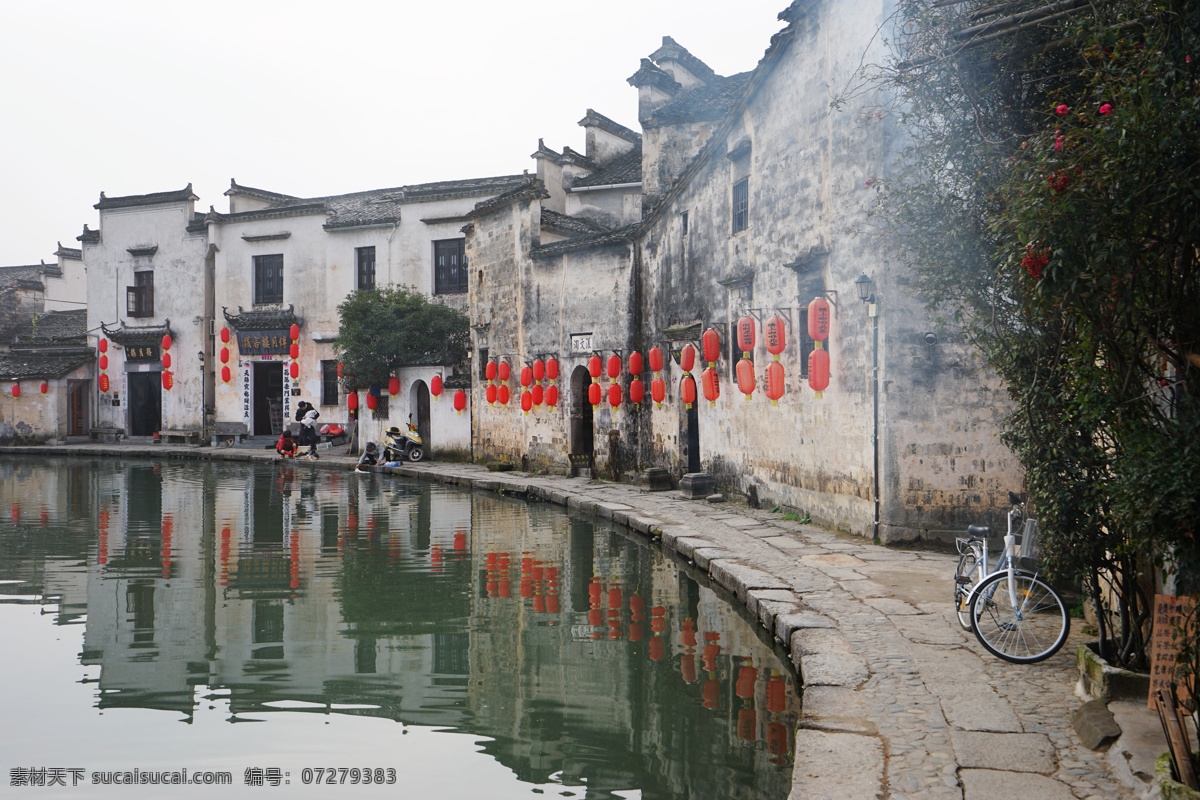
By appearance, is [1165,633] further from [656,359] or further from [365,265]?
[365,265]

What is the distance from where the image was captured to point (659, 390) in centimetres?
1644

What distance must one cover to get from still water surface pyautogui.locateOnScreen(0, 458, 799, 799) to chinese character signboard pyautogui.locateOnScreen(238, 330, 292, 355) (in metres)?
18.0

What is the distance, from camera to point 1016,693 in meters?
5.04

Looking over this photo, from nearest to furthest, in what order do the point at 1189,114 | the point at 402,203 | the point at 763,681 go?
the point at 1189,114 < the point at 763,681 < the point at 402,203

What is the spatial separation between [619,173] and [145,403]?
19812 millimetres

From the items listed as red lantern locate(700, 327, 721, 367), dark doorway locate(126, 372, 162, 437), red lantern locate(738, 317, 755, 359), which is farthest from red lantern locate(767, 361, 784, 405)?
dark doorway locate(126, 372, 162, 437)

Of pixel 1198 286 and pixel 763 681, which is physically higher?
pixel 1198 286

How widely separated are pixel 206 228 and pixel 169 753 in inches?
1156

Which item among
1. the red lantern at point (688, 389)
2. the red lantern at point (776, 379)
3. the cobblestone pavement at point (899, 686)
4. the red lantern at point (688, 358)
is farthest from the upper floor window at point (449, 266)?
the cobblestone pavement at point (899, 686)

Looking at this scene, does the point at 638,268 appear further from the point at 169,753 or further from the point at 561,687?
the point at 169,753

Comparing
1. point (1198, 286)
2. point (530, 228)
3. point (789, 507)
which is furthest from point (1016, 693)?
point (530, 228)

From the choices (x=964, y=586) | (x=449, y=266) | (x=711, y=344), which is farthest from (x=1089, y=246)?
(x=449, y=266)

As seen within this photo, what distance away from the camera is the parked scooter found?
2316cm

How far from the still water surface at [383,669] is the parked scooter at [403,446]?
10.8 meters
